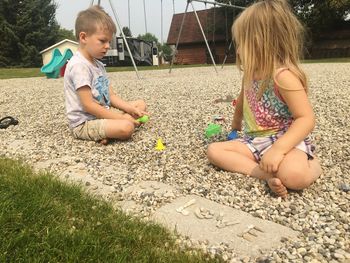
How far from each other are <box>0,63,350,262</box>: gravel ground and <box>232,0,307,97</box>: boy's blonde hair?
76cm

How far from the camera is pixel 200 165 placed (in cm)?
292

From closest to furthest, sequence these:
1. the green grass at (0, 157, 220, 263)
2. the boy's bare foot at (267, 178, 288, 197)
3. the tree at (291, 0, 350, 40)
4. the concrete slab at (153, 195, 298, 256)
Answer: the green grass at (0, 157, 220, 263) < the concrete slab at (153, 195, 298, 256) < the boy's bare foot at (267, 178, 288, 197) < the tree at (291, 0, 350, 40)

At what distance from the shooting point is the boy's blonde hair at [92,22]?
11.7ft

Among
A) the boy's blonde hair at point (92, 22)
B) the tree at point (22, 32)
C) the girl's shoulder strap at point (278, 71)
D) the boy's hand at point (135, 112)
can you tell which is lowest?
the boy's hand at point (135, 112)

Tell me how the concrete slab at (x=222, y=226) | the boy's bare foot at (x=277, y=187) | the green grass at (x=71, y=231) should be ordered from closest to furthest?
1. the green grass at (x=71, y=231)
2. the concrete slab at (x=222, y=226)
3. the boy's bare foot at (x=277, y=187)

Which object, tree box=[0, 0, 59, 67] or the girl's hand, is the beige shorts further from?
tree box=[0, 0, 59, 67]

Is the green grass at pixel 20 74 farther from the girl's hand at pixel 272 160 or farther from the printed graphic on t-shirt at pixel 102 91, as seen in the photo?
the girl's hand at pixel 272 160

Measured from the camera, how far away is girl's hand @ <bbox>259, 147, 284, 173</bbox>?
92.6 inches

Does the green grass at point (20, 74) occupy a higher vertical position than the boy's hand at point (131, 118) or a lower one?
lower

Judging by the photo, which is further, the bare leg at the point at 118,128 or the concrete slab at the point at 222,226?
the bare leg at the point at 118,128

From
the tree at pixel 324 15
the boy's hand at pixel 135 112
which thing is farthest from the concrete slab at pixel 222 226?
the tree at pixel 324 15

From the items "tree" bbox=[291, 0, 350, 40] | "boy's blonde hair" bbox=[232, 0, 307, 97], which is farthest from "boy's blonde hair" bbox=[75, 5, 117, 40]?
"tree" bbox=[291, 0, 350, 40]

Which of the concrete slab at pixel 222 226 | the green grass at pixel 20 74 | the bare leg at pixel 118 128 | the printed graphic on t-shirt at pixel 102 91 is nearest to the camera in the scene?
the concrete slab at pixel 222 226

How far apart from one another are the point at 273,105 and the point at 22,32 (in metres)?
33.8
